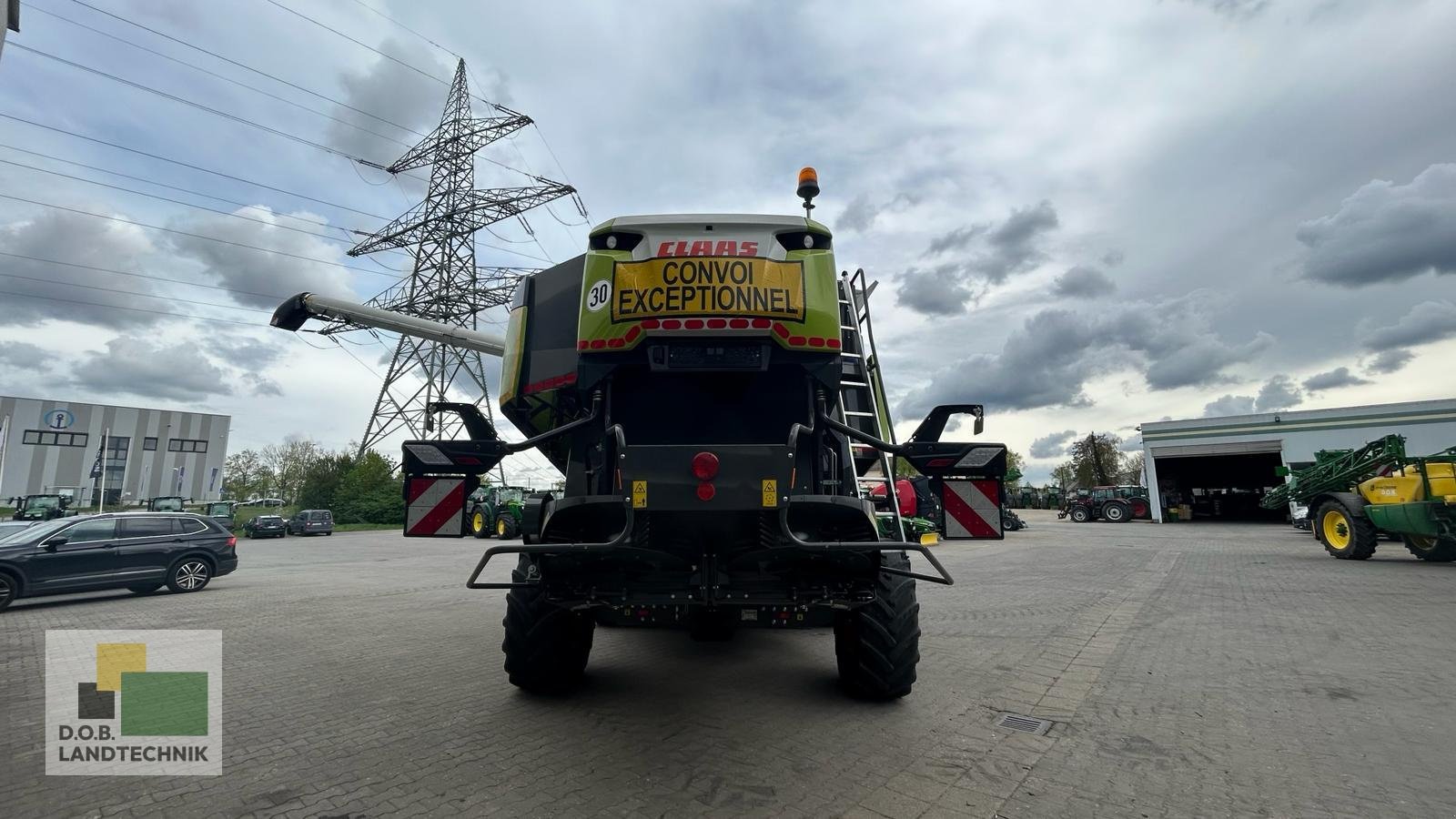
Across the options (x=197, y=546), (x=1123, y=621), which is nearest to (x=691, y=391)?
(x=1123, y=621)

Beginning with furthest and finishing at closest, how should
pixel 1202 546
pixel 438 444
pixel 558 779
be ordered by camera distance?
pixel 1202 546
pixel 438 444
pixel 558 779

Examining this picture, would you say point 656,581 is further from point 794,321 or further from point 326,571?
point 326,571

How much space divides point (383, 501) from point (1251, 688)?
44848mm

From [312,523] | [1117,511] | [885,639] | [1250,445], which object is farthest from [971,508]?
[312,523]

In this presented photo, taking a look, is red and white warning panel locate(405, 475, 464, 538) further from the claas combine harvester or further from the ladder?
the ladder

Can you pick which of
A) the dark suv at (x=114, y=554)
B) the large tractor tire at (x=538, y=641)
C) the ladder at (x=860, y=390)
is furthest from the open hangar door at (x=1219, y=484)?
the dark suv at (x=114, y=554)

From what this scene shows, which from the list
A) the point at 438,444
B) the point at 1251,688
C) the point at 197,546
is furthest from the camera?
the point at 197,546

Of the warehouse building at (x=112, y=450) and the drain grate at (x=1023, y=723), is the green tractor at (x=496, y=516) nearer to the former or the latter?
the drain grate at (x=1023, y=723)

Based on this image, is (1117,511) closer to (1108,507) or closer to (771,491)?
(1108,507)

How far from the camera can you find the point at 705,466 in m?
3.27

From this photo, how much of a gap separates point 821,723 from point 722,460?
2070 millimetres

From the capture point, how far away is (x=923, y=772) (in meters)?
3.42

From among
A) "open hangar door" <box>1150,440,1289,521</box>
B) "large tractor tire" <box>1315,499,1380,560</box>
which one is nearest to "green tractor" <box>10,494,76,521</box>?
"large tractor tire" <box>1315,499,1380,560</box>

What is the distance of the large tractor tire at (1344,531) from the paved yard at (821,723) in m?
5.91
